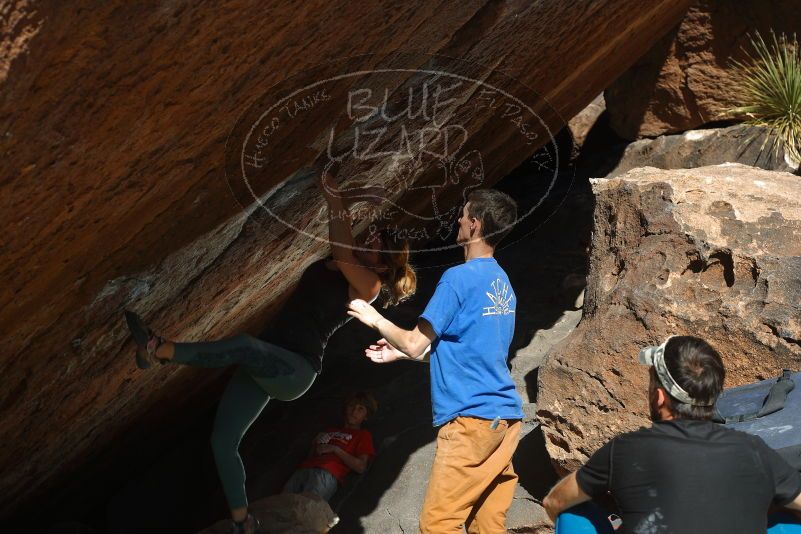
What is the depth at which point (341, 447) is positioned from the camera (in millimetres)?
6043

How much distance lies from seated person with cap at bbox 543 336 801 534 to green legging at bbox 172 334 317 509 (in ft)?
5.37

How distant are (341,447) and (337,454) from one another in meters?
0.06

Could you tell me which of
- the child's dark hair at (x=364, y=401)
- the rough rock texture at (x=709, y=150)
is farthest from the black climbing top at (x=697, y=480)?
the rough rock texture at (x=709, y=150)

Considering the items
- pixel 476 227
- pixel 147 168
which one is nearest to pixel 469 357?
pixel 476 227

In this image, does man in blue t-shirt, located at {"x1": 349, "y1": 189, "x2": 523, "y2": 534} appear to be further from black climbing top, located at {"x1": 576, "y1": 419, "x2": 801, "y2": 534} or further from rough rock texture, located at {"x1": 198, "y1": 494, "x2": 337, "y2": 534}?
rough rock texture, located at {"x1": 198, "y1": 494, "x2": 337, "y2": 534}

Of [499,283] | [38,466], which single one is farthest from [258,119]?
[38,466]

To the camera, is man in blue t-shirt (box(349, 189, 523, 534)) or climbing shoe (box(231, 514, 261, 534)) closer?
man in blue t-shirt (box(349, 189, 523, 534))

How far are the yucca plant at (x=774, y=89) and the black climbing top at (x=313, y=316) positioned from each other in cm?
533

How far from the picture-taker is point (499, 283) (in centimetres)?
418

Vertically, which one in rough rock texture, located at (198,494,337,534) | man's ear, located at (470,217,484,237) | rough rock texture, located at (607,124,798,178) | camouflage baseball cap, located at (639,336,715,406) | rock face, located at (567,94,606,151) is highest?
man's ear, located at (470,217,484,237)

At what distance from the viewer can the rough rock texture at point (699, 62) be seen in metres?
9.23

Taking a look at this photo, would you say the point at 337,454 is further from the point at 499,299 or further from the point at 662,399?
the point at 662,399

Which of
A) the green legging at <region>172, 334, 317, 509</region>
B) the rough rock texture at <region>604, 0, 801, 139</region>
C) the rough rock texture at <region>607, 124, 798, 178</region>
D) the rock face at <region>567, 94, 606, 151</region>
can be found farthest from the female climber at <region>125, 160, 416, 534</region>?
the rock face at <region>567, 94, 606, 151</region>

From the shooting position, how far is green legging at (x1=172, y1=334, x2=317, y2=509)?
14.1 feet
